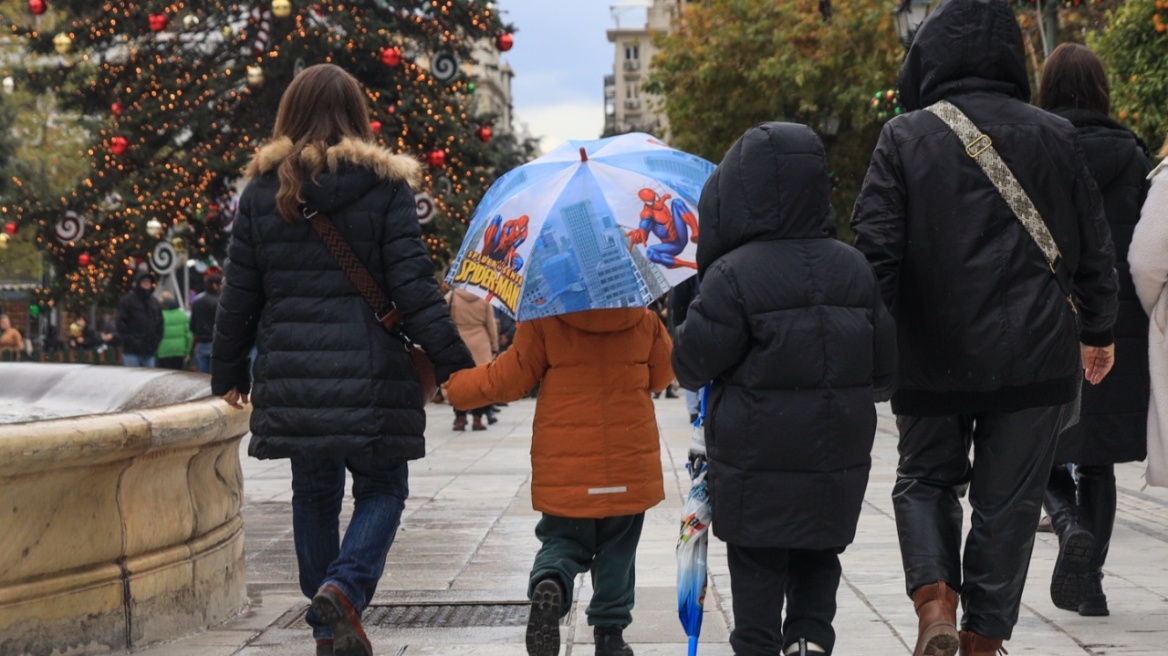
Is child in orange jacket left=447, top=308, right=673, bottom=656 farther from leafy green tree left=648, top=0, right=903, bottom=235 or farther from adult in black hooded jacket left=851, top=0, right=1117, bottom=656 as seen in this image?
leafy green tree left=648, top=0, right=903, bottom=235

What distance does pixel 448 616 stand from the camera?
618 centimetres

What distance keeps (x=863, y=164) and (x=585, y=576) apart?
26792mm

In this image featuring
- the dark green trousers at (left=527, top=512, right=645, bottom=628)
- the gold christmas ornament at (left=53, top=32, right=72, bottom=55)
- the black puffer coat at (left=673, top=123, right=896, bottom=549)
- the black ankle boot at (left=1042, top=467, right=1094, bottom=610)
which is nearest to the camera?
the black puffer coat at (left=673, top=123, right=896, bottom=549)

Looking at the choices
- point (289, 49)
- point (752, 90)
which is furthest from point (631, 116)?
point (289, 49)

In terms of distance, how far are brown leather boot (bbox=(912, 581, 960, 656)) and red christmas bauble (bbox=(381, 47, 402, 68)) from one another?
1864 cm

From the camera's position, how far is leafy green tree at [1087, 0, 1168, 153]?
1362cm

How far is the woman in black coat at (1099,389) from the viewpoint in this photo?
18.9ft

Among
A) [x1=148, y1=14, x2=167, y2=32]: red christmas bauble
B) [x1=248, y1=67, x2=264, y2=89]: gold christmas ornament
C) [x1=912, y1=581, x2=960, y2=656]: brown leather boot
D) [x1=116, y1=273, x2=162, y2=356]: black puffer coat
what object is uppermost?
[x1=148, y1=14, x2=167, y2=32]: red christmas bauble

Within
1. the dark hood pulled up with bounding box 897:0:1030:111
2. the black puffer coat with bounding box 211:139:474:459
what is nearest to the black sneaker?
the black puffer coat with bounding box 211:139:474:459

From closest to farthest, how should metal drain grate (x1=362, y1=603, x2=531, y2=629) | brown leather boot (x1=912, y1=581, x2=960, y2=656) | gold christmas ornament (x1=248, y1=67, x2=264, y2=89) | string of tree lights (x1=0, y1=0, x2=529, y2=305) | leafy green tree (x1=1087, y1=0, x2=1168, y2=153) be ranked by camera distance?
brown leather boot (x1=912, y1=581, x2=960, y2=656) → metal drain grate (x1=362, y1=603, x2=531, y2=629) → leafy green tree (x1=1087, y1=0, x2=1168, y2=153) → gold christmas ornament (x1=248, y1=67, x2=264, y2=89) → string of tree lights (x1=0, y1=0, x2=529, y2=305)

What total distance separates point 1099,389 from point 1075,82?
1.16 meters

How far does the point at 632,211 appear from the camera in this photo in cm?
515

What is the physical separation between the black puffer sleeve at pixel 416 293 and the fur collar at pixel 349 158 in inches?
2.8

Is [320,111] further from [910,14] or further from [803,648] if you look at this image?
[910,14]
